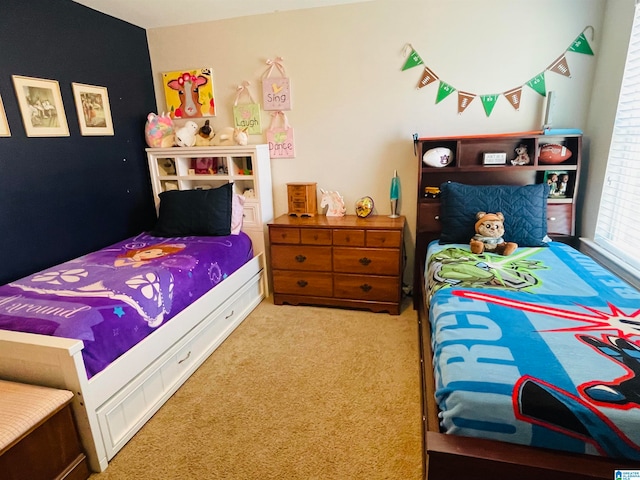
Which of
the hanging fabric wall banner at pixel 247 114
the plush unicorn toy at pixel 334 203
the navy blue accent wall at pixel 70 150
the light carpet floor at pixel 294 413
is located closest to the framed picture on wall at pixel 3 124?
the navy blue accent wall at pixel 70 150

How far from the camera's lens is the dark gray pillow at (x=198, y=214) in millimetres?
2805

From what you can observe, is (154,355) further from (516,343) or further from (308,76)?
(308,76)

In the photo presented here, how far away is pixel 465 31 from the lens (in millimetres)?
2570

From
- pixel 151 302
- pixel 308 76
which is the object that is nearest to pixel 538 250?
pixel 308 76

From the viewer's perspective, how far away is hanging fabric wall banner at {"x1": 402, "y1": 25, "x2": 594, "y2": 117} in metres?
2.43

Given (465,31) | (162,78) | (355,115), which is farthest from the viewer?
(162,78)

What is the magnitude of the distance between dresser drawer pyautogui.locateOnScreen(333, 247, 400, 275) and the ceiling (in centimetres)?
185

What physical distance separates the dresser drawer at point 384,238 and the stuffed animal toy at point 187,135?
1.74m

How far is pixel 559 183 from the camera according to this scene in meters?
2.53

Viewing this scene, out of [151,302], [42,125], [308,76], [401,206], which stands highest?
[308,76]

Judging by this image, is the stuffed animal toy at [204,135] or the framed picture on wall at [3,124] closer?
the framed picture on wall at [3,124]

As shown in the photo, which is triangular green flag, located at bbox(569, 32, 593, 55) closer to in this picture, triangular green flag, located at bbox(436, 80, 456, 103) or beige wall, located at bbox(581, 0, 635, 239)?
beige wall, located at bbox(581, 0, 635, 239)

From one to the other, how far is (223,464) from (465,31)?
3023mm

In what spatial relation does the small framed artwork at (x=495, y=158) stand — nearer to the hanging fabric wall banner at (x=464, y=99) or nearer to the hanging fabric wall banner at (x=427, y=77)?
the hanging fabric wall banner at (x=464, y=99)
